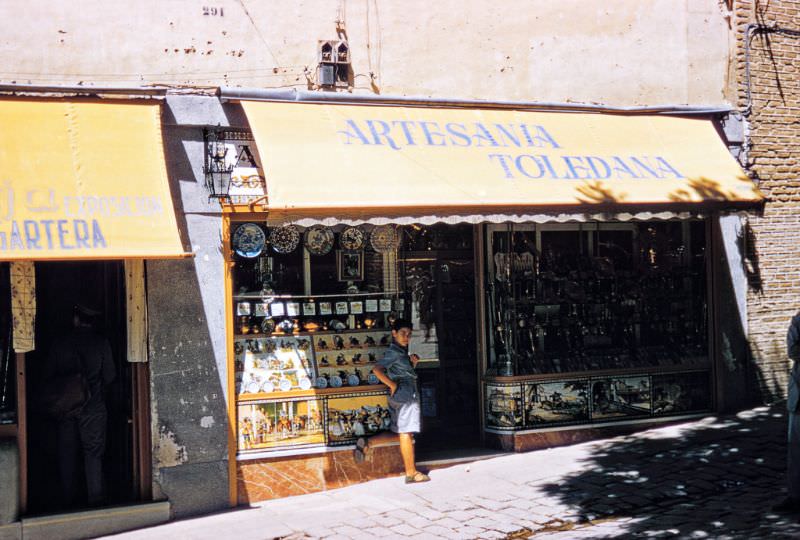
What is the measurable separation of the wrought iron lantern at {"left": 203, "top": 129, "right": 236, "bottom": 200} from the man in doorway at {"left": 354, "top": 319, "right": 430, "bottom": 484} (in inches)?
84.9

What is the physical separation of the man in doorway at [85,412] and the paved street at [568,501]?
784mm

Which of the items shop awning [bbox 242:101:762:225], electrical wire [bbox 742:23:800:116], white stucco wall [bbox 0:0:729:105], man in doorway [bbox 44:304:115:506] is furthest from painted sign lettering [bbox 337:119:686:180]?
man in doorway [bbox 44:304:115:506]

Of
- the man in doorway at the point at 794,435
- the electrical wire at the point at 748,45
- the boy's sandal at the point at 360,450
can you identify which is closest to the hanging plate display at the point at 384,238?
the boy's sandal at the point at 360,450

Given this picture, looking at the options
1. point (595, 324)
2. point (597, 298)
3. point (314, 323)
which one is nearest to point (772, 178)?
point (597, 298)

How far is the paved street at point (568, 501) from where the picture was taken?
6781 mm

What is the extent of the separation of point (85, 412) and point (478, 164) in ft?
14.6

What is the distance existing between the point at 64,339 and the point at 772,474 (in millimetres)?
6804

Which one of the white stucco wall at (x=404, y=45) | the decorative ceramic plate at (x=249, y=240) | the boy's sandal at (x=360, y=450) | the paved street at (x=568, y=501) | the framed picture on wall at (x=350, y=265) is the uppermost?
the white stucco wall at (x=404, y=45)

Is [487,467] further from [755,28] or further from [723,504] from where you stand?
[755,28]

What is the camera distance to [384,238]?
29.7ft

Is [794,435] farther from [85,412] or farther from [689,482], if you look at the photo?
[85,412]

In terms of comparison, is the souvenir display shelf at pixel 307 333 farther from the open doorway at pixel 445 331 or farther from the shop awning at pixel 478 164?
the shop awning at pixel 478 164

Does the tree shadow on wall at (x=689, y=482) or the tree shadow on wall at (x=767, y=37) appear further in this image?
the tree shadow on wall at (x=767, y=37)

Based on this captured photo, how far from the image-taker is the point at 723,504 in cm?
714
